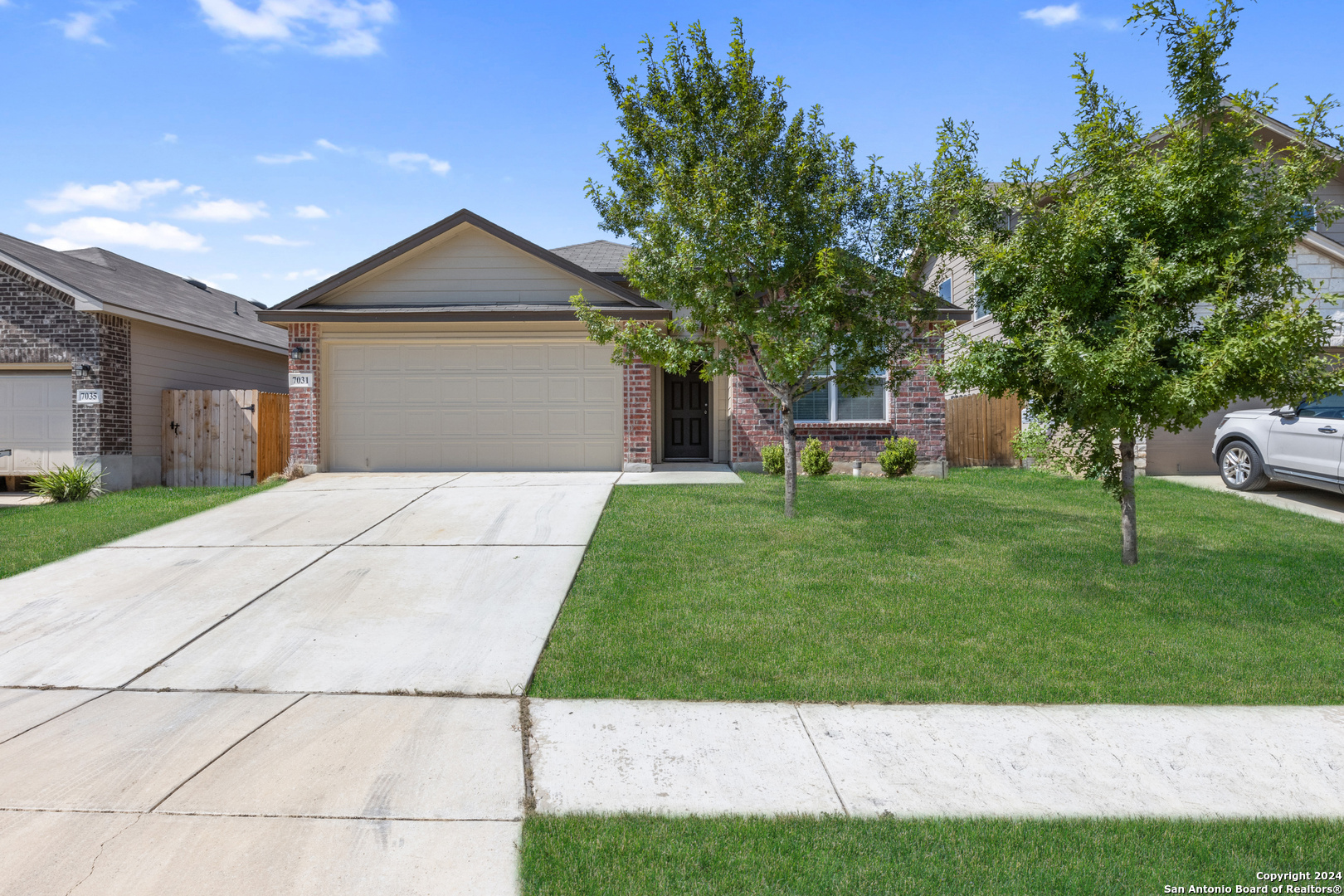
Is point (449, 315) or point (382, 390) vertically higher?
point (449, 315)

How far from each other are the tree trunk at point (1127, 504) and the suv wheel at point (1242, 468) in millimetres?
6374

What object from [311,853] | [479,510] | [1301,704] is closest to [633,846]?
[311,853]

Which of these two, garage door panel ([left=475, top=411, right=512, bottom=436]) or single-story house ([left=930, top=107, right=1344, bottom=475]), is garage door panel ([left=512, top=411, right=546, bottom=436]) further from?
single-story house ([left=930, top=107, right=1344, bottom=475])

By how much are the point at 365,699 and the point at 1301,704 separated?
18.1 ft

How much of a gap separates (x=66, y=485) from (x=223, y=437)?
→ 2378 millimetres

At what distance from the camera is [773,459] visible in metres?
13.2

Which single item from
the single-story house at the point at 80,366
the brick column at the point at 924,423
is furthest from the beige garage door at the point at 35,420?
the brick column at the point at 924,423

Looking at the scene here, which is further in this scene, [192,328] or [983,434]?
[983,434]

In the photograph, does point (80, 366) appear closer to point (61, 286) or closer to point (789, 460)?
point (61, 286)

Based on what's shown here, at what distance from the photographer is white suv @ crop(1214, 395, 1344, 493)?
10.2m

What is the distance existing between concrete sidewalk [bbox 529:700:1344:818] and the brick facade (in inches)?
495

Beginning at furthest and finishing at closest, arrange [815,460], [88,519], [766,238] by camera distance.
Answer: [815,460] < [88,519] < [766,238]

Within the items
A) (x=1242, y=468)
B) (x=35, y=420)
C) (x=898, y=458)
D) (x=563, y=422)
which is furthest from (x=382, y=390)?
(x=1242, y=468)

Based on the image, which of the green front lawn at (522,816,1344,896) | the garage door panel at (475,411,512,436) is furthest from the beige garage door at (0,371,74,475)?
the green front lawn at (522,816,1344,896)
